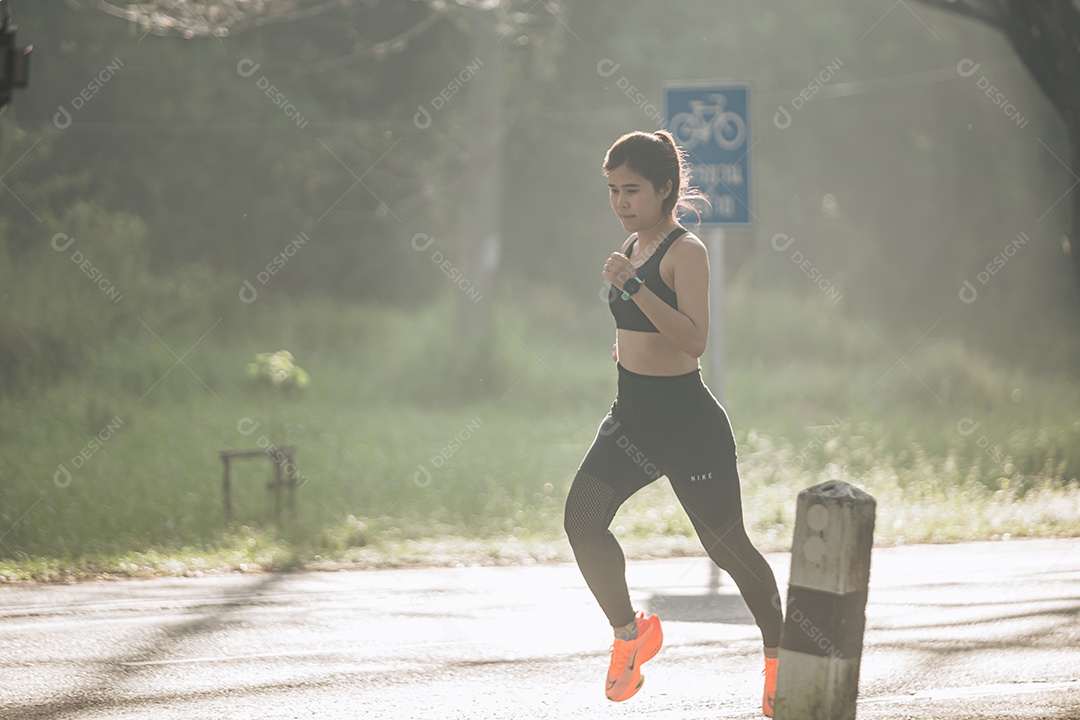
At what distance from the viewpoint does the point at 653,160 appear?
4426 millimetres

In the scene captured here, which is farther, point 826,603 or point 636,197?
point 636,197

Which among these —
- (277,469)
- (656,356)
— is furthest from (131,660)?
(277,469)

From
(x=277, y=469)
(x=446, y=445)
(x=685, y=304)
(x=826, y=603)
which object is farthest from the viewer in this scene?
(x=446, y=445)

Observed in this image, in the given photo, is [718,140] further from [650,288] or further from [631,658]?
[631,658]

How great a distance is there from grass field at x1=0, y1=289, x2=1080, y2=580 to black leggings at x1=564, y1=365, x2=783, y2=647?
14.6 feet

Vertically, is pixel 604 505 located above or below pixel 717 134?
below

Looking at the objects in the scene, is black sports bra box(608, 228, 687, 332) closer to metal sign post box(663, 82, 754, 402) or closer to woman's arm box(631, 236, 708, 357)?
woman's arm box(631, 236, 708, 357)

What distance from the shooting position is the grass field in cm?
962

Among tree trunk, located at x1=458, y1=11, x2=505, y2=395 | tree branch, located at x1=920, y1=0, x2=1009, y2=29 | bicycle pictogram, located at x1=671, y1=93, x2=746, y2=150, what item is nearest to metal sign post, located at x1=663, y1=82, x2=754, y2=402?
bicycle pictogram, located at x1=671, y1=93, x2=746, y2=150

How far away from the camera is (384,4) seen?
27297 millimetres

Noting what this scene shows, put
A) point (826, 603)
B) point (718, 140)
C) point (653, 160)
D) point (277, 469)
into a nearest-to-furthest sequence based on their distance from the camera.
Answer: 1. point (826, 603)
2. point (653, 160)
3. point (718, 140)
4. point (277, 469)

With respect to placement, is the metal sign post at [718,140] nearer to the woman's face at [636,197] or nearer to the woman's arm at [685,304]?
the woman's face at [636,197]

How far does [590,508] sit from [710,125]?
506 centimetres

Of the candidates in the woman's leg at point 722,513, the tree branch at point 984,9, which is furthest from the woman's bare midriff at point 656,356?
the tree branch at point 984,9
